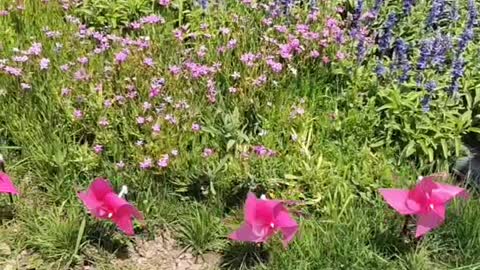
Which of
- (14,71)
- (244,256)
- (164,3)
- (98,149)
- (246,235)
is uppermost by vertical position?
(164,3)

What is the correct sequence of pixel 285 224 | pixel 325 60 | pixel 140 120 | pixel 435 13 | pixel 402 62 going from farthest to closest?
pixel 435 13 < pixel 325 60 < pixel 402 62 < pixel 140 120 < pixel 285 224

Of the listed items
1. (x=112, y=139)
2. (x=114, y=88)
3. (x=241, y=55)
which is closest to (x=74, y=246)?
(x=112, y=139)

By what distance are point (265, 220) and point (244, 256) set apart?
0.78 ft

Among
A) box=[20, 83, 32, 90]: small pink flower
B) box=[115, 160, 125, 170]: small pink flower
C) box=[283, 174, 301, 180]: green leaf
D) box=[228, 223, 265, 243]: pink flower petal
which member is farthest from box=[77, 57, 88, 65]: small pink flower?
box=[228, 223, 265, 243]: pink flower petal

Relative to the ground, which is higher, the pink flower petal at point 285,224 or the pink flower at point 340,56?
the pink flower at point 340,56

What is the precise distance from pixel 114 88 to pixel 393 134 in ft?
4.22

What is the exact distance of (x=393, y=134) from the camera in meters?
3.91

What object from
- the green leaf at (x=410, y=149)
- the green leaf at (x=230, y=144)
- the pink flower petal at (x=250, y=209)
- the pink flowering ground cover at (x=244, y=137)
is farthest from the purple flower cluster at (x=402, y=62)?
the pink flower petal at (x=250, y=209)

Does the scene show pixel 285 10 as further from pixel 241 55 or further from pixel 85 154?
pixel 85 154

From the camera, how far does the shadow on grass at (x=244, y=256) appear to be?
11.4ft

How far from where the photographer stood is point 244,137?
3.79m

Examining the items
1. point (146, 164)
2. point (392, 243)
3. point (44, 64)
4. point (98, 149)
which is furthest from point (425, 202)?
point (44, 64)

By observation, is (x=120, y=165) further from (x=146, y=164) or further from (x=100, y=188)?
(x=100, y=188)

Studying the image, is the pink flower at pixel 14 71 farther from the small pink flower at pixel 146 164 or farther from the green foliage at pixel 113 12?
the small pink flower at pixel 146 164
